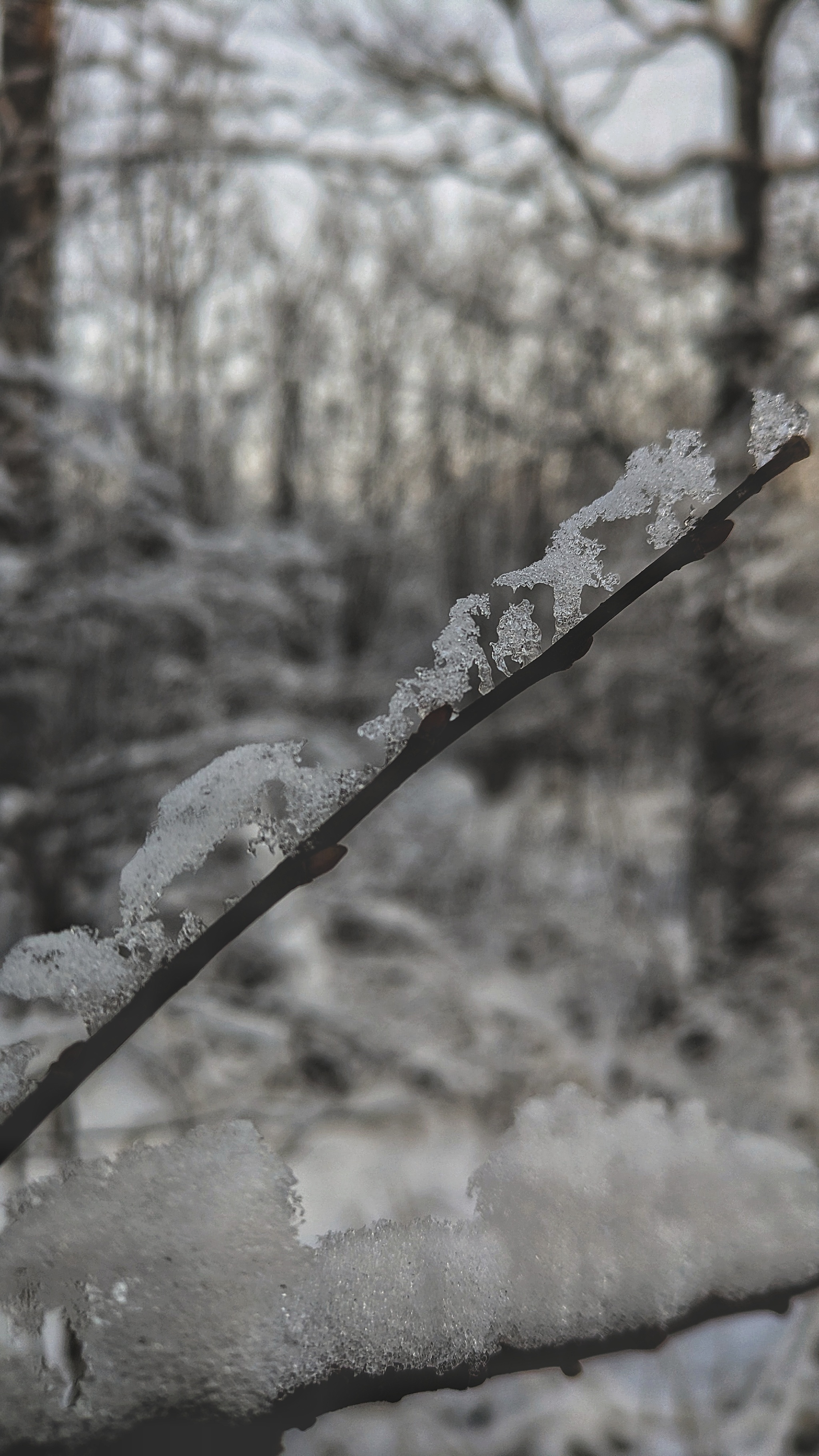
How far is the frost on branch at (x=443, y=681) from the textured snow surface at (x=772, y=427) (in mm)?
69

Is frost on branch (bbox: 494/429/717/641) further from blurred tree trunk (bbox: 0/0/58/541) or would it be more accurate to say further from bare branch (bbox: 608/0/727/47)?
bare branch (bbox: 608/0/727/47)

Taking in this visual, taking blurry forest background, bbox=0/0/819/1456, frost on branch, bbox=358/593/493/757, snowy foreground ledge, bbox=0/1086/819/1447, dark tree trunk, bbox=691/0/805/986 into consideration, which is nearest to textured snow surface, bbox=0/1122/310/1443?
snowy foreground ledge, bbox=0/1086/819/1447

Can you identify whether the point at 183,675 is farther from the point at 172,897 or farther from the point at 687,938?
the point at 687,938

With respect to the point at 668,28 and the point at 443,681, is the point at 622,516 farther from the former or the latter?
the point at 668,28

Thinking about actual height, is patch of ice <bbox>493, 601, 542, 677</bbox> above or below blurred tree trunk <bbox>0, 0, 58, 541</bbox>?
below

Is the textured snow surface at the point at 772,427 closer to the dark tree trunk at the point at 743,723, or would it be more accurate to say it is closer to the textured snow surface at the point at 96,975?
the textured snow surface at the point at 96,975

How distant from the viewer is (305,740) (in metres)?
0.22

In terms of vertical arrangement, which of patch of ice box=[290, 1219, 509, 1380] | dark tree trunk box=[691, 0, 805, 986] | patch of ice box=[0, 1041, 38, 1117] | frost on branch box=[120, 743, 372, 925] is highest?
dark tree trunk box=[691, 0, 805, 986]

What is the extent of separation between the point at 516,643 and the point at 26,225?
6.53ft

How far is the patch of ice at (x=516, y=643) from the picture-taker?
19cm

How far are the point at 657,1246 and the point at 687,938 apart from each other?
2.48 metres

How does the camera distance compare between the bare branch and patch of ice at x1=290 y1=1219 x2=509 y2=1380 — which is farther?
the bare branch

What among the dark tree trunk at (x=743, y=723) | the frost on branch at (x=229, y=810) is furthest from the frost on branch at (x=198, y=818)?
the dark tree trunk at (x=743, y=723)

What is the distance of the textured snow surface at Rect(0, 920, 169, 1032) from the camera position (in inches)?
7.8
